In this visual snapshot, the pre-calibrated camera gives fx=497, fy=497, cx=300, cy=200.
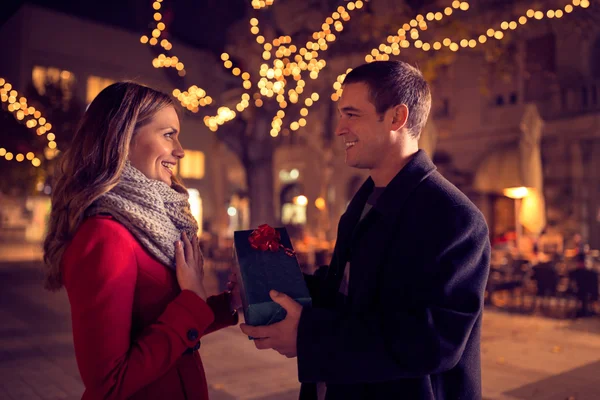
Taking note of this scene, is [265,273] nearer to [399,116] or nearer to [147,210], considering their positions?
[147,210]

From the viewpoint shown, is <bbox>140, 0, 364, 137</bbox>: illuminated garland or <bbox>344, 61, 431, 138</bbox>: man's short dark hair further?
<bbox>140, 0, 364, 137</bbox>: illuminated garland

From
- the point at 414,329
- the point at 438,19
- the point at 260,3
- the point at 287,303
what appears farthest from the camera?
the point at 260,3

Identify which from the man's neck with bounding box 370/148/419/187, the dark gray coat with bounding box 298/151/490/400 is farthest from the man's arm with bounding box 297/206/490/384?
the man's neck with bounding box 370/148/419/187

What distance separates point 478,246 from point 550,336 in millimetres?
7164

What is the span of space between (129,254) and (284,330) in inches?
23.8

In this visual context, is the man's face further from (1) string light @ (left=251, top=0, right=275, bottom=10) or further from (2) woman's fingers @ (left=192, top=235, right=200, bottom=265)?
(1) string light @ (left=251, top=0, right=275, bottom=10)

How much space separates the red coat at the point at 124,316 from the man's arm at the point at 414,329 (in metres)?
0.43

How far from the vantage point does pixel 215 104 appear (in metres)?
10.6

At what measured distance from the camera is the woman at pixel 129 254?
5.32 feet

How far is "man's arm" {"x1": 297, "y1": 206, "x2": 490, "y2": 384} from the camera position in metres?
1.64

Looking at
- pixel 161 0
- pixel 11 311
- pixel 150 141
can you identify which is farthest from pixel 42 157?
pixel 150 141

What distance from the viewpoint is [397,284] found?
5.88 ft

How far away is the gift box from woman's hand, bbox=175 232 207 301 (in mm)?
156

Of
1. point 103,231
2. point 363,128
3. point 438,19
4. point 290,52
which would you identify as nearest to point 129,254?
point 103,231
